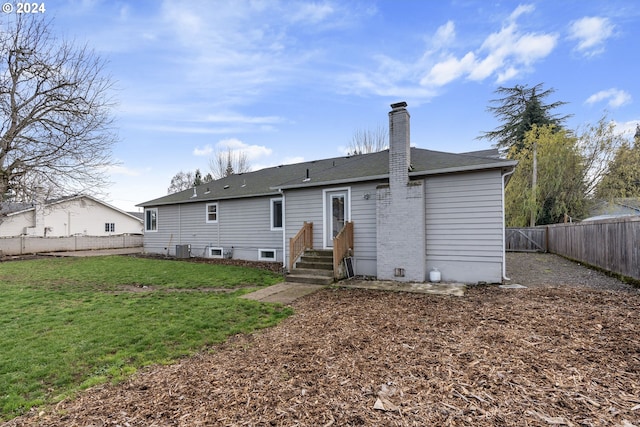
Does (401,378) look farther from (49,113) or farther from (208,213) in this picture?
(49,113)

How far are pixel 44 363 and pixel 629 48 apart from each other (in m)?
20.6

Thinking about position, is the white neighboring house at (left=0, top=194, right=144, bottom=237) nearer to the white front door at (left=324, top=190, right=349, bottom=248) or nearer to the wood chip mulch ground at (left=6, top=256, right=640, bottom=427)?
the white front door at (left=324, top=190, right=349, bottom=248)

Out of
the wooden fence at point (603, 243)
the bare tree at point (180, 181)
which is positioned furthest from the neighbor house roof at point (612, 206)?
the bare tree at point (180, 181)

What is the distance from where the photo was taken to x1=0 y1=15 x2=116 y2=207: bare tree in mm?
12305

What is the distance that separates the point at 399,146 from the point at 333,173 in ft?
9.38

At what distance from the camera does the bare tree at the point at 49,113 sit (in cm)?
1230

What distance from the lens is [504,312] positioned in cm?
519

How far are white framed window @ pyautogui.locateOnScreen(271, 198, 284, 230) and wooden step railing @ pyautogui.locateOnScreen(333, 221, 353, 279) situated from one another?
436cm

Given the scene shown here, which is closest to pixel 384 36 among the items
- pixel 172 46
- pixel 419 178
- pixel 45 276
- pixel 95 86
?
pixel 419 178

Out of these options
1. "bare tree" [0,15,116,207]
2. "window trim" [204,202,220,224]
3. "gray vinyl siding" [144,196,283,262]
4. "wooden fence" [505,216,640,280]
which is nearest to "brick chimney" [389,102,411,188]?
"wooden fence" [505,216,640,280]

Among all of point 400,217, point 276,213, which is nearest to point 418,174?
point 400,217

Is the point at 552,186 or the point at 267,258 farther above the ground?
the point at 552,186

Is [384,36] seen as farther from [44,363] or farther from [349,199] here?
[44,363]

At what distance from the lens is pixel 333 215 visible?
33.7 feet
